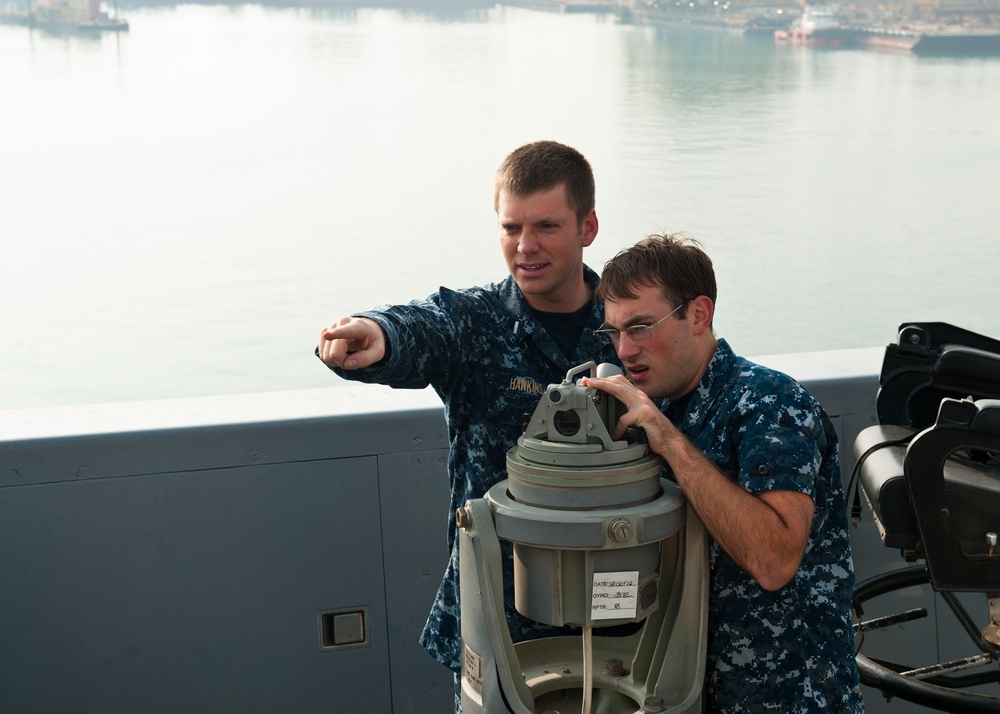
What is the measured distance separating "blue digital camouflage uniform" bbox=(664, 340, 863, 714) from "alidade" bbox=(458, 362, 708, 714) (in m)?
0.08

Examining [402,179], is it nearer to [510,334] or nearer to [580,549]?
[510,334]

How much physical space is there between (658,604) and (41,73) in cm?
1715

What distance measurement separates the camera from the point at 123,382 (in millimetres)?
13062

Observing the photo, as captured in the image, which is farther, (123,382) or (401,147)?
(401,147)

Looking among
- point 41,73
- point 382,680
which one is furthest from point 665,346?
point 41,73

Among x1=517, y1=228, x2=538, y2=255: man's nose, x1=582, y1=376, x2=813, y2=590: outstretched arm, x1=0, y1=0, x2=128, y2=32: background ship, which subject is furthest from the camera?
x1=0, y1=0, x2=128, y2=32: background ship

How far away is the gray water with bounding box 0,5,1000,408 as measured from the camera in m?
13.5

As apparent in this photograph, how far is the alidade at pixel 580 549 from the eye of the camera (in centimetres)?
127

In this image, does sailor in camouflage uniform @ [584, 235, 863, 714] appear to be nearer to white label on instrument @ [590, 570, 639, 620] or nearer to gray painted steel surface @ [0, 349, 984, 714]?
white label on instrument @ [590, 570, 639, 620]

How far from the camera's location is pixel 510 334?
5.85 feet

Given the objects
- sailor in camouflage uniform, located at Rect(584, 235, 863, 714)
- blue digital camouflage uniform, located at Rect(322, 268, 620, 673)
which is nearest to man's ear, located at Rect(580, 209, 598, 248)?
blue digital camouflage uniform, located at Rect(322, 268, 620, 673)

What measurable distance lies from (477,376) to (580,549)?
55cm

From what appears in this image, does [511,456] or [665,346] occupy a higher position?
[665,346]

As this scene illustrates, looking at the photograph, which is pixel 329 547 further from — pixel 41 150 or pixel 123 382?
pixel 41 150
